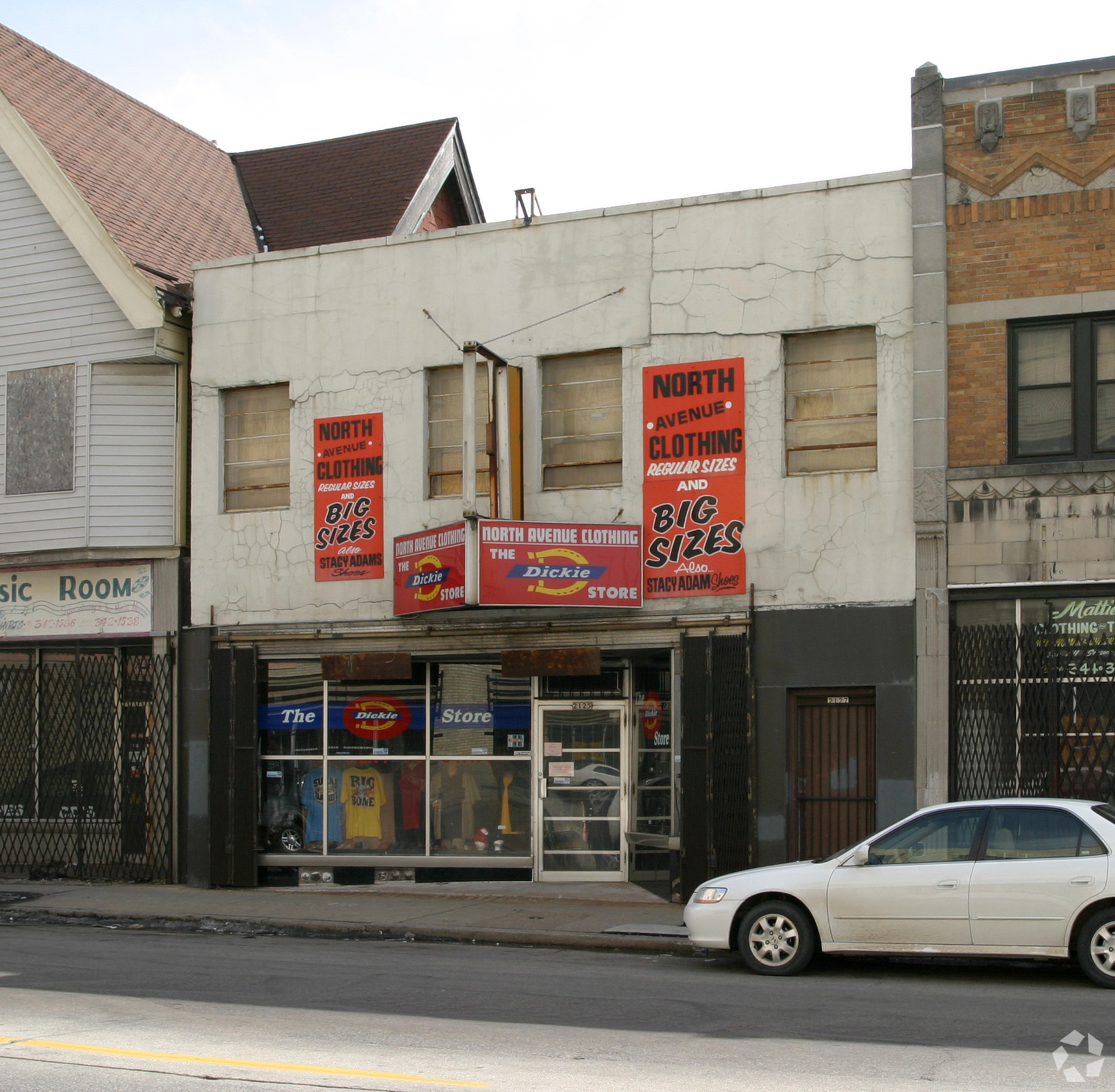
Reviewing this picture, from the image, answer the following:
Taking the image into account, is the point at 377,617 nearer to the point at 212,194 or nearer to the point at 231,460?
the point at 231,460

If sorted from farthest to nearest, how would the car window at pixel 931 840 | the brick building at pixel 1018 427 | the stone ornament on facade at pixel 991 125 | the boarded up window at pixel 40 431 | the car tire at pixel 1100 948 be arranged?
the boarded up window at pixel 40 431, the stone ornament on facade at pixel 991 125, the brick building at pixel 1018 427, the car window at pixel 931 840, the car tire at pixel 1100 948

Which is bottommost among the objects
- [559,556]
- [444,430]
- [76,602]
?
[76,602]

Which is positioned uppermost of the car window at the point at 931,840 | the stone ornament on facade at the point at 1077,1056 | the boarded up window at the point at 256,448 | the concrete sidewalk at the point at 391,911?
the boarded up window at the point at 256,448

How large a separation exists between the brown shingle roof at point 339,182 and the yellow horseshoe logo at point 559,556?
929cm

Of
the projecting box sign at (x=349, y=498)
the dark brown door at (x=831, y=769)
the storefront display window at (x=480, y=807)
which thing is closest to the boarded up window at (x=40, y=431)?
the projecting box sign at (x=349, y=498)

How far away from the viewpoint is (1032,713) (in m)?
14.8

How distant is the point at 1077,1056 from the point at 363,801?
37.7 feet

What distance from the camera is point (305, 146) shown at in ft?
Result: 86.6

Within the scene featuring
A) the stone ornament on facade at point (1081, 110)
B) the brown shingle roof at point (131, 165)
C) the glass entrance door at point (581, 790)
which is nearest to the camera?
the stone ornament on facade at point (1081, 110)

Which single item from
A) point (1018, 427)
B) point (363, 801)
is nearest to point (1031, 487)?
point (1018, 427)

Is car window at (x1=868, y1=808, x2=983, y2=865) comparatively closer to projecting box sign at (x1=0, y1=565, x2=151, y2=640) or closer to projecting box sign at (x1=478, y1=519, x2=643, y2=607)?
projecting box sign at (x1=478, y1=519, x2=643, y2=607)

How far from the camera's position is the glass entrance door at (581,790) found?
1709 cm

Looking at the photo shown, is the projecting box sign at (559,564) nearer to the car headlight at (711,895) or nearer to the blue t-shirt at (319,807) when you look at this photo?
the blue t-shirt at (319,807)

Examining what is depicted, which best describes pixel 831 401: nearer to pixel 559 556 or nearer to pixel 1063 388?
pixel 1063 388
